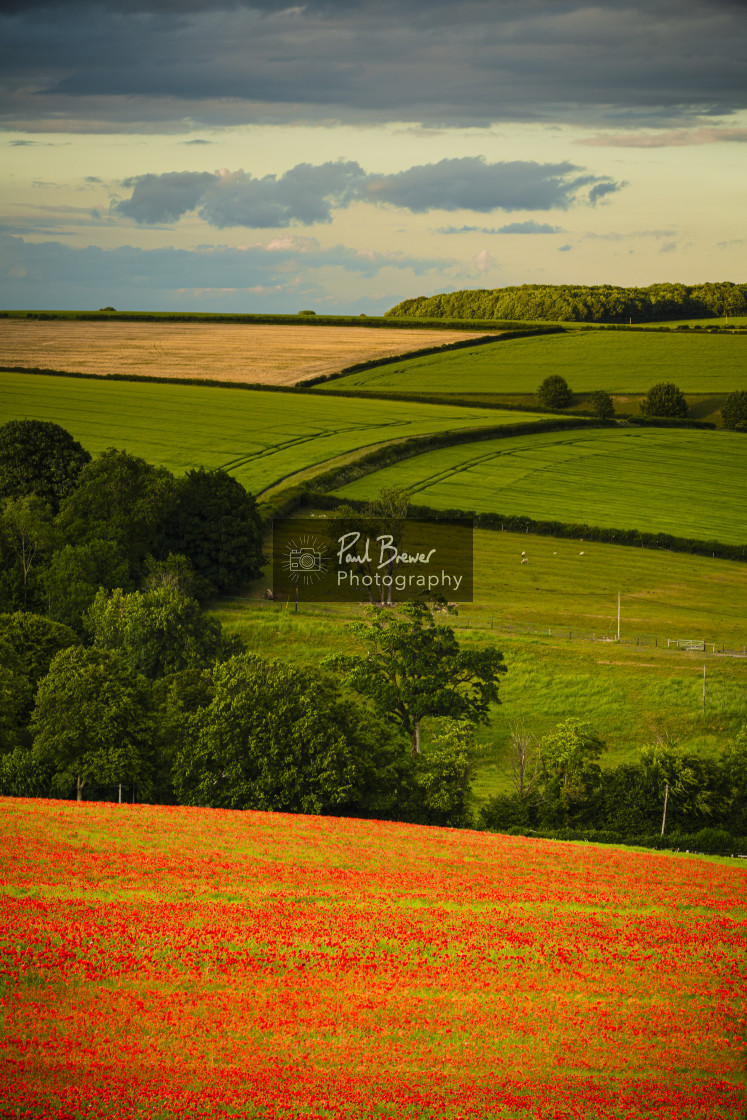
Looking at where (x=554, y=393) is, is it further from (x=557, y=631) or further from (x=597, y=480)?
(x=557, y=631)

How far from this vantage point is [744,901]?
28719 millimetres

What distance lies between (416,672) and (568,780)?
38.6ft

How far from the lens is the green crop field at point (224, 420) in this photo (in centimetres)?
11100

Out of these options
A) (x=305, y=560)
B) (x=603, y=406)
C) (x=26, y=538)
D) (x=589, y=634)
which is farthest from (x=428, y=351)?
(x=589, y=634)

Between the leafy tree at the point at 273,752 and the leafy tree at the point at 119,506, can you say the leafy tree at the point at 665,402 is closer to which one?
the leafy tree at the point at 119,506

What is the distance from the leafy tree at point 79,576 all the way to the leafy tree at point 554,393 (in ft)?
283

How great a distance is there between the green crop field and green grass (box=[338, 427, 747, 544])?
8.43 meters

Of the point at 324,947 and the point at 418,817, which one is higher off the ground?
the point at 324,947

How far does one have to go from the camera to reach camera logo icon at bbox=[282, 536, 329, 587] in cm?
8600

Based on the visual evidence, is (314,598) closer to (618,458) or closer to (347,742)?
(347,742)

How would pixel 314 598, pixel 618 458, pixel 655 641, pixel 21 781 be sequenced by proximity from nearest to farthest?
pixel 21 781, pixel 655 641, pixel 314 598, pixel 618 458

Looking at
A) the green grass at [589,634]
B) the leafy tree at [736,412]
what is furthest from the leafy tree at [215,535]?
the leafy tree at [736,412]

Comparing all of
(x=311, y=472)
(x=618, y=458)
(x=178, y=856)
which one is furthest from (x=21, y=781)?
(x=618, y=458)

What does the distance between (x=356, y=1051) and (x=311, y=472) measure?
294 ft
